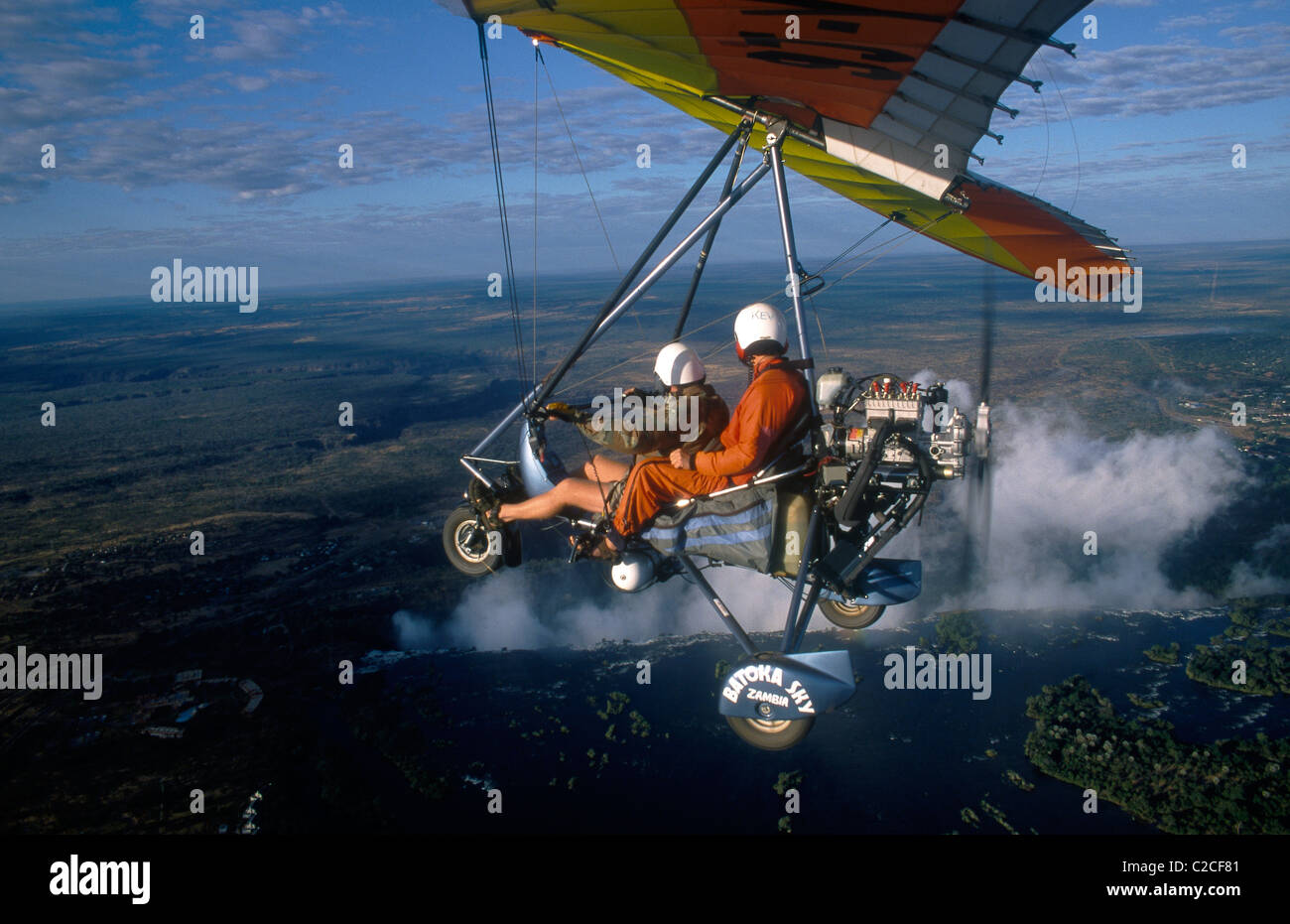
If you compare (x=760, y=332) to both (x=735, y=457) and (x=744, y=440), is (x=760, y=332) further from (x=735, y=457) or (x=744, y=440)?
(x=735, y=457)

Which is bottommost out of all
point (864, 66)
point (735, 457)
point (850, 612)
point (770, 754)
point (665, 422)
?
point (770, 754)

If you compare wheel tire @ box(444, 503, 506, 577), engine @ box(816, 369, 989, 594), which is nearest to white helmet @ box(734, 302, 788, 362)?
engine @ box(816, 369, 989, 594)

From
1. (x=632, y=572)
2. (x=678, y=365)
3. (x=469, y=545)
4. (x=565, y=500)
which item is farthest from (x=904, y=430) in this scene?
(x=469, y=545)

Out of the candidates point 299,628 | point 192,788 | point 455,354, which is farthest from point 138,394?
point 192,788

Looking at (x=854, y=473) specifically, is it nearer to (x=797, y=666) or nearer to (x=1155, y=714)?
(x=797, y=666)

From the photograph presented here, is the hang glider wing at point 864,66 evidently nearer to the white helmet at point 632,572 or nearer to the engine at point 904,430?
the engine at point 904,430
